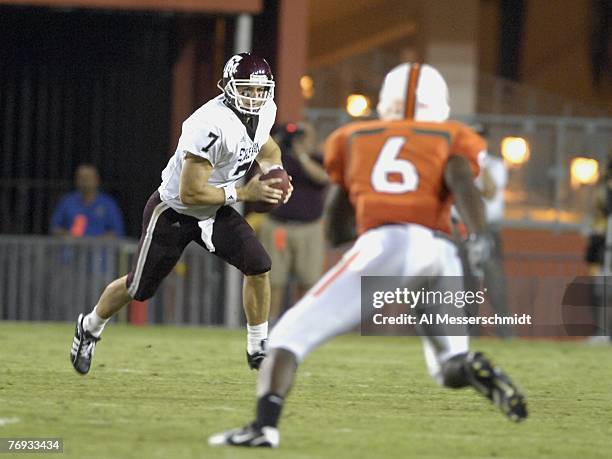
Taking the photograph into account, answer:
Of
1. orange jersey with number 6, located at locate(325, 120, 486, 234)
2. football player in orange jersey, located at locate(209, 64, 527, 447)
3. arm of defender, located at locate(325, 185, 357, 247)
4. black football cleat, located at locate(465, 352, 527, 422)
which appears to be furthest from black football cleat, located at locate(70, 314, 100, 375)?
black football cleat, located at locate(465, 352, 527, 422)

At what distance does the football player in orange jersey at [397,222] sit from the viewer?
19.8 feet

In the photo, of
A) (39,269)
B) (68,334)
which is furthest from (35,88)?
(68,334)

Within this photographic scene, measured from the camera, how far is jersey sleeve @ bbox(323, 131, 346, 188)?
631 centimetres

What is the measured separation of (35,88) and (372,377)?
8213 millimetres

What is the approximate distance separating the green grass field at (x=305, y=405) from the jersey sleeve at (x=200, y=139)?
1.32 m

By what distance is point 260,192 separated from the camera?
8.30 meters

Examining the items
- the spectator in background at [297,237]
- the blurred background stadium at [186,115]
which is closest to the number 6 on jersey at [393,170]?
the spectator in background at [297,237]

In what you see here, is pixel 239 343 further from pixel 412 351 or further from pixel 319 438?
pixel 319 438

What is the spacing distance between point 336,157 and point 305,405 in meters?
1.94

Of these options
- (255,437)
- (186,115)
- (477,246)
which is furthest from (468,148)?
(186,115)

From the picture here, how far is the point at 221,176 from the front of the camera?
8695mm

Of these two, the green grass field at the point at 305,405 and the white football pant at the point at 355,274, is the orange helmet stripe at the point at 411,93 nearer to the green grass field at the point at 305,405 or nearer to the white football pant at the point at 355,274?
the white football pant at the point at 355,274

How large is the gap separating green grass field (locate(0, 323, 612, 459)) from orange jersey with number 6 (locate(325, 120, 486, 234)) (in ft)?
3.22

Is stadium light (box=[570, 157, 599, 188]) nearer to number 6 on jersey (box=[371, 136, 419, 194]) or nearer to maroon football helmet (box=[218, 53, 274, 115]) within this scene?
maroon football helmet (box=[218, 53, 274, 115])
